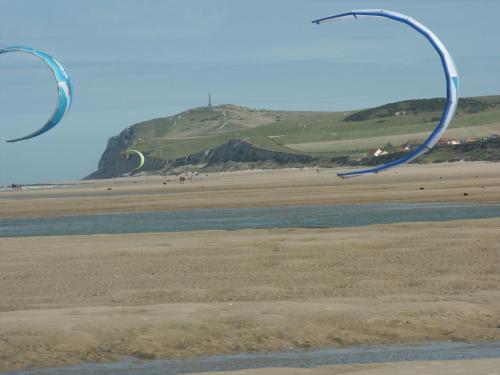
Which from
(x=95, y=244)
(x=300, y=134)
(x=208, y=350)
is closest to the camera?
(x=208, y=350)

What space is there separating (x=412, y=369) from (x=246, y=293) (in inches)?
244

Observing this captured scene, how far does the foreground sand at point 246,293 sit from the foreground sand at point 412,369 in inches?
62.3

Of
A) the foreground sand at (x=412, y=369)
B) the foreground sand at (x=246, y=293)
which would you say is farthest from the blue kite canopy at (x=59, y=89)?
the foreground sand at (x=412, y=369)

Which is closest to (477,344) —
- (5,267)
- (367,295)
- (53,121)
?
(367,295)

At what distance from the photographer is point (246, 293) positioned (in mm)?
17953

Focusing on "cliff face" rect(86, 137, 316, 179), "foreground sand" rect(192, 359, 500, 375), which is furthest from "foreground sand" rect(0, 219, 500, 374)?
"cliff face" rect(86, 137, 316, 179)

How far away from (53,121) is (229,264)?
66.1ft

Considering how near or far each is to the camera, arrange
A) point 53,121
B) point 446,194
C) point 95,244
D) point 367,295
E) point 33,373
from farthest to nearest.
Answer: point 446,194 < point 53,121 < point 95,244 < point 367,295 < point 33,373

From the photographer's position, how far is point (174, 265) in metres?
22.3

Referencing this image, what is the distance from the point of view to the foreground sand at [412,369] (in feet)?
38.2

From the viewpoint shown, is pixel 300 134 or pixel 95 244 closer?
pixel 95 244

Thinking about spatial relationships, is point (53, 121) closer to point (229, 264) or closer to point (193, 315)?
point (229, 264)

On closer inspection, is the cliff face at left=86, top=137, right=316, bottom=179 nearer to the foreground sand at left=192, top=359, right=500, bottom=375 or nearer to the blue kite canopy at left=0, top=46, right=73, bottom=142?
the blue kite canopy at left=0, top=46, right=73, bottom=142

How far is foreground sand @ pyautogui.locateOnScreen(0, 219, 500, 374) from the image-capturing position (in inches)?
567
